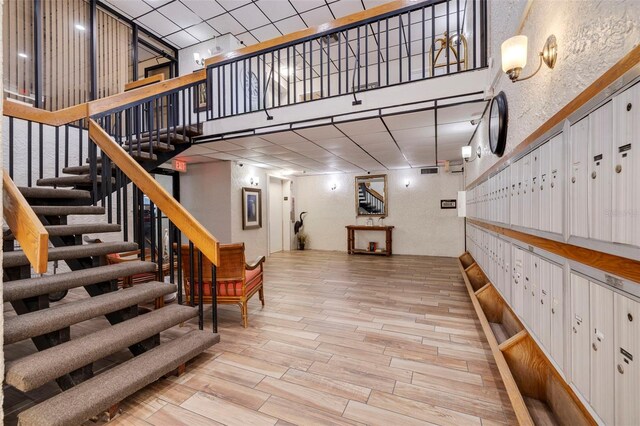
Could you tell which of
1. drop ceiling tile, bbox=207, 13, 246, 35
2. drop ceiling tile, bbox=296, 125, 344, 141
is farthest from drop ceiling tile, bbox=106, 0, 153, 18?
drop ceiling tile, bbox=296, 125, 344, 141

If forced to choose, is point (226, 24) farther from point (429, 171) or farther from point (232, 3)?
point (429, 171)

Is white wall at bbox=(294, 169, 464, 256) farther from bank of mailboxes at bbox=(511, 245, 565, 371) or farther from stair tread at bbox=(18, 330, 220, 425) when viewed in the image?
stair tread at bbox=(18, 330, 220, 425)

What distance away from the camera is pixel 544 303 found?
5.02ft

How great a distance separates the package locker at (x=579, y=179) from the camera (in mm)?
1106

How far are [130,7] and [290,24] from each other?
9.15 feet

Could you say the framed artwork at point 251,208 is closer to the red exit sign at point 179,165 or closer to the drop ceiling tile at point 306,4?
the red exit sign at point 179,165

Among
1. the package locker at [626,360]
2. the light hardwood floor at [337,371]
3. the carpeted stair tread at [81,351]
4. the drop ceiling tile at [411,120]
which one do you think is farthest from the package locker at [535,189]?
the carpeted stair tread at [81,351]

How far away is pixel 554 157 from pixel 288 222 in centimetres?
785

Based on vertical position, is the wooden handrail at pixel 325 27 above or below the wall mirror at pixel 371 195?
above

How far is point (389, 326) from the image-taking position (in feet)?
9.82

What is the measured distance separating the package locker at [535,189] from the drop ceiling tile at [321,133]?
8.31ft


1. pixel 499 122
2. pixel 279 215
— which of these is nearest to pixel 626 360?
pixel 499 122

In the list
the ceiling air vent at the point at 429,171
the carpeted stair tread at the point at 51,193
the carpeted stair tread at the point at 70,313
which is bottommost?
the carpeted stair tread at the point at 70,313

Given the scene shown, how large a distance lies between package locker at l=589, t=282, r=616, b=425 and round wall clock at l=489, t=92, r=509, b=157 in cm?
187
